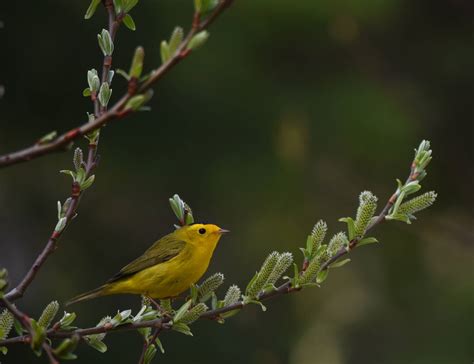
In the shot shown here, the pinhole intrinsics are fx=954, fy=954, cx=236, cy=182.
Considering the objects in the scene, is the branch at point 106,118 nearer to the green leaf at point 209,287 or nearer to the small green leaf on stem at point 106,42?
the small green leaf on stem at point 106,42

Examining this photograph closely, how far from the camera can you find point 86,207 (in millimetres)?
10703

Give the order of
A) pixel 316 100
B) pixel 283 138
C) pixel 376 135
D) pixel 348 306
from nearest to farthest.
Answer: pixel 283 138, pixel 348 306, pixel 376 135, pixel 316 100

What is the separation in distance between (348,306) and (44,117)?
410 centimetres

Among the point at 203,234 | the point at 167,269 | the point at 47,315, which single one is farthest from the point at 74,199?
the point at 203,234

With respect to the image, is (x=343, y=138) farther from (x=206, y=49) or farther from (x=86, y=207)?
(x=86, y=207)

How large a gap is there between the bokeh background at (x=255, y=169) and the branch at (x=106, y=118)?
8.08 metres

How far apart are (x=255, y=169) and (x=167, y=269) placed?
25.3ft

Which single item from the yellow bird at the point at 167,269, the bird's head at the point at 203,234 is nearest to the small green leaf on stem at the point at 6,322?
the yellow bird at the point at 167,269

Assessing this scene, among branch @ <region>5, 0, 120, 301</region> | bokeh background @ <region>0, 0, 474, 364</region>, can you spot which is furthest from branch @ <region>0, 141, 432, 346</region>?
bokeh background @ <region>0, 0, 474, 364</region>

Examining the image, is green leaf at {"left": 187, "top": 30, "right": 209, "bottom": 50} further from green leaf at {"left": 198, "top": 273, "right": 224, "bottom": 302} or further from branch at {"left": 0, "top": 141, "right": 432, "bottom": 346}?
green leaf at {"left": 198, "top": 273, "right": 224, "bottom": 302}

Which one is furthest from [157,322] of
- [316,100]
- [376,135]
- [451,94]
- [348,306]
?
[451,94]

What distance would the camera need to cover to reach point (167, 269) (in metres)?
3.25

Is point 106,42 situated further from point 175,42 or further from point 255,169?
point 255,169

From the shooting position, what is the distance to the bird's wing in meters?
3.21
